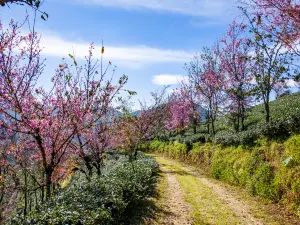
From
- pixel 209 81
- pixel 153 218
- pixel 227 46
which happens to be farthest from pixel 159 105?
pixel 153 218

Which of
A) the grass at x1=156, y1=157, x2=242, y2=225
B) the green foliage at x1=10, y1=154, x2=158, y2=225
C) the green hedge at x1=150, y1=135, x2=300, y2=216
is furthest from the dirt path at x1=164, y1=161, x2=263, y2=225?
the green foliage at x1=10, y1=154, x2=158, y2=225

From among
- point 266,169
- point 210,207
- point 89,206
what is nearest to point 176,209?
point 210,207

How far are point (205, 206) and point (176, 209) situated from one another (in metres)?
1.23

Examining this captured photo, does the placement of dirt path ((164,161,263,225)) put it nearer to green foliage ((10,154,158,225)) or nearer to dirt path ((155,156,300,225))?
dirt path ((155,156,300,225))

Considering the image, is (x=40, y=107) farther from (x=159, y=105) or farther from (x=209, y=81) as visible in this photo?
(x=159, y=105)

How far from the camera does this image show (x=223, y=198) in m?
11.0

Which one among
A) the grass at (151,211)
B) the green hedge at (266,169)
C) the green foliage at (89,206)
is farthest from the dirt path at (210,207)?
the green foliage at (89,206)

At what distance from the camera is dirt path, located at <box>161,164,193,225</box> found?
8587 millimetres

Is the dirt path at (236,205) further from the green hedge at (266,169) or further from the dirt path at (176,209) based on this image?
the dirt path at (176,209)

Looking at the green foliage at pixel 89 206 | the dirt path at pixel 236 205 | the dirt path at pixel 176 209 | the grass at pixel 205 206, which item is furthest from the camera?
the dirt path at pixel 176 209

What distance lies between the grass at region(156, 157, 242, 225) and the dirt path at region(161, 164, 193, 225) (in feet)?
0.82

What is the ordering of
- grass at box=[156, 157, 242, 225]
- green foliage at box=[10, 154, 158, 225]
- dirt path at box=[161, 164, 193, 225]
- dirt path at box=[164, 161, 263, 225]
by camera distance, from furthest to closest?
dirt path at box=[161, 164, 193, 225] < grass at box=[156, 157, 242, 225] < dirt path at box=[164, 161, 263, 225] < green foliage at box=[10, 154, 158, 225]

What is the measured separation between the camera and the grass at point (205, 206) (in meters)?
8.43

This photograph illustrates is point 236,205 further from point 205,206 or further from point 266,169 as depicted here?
point 266,169
